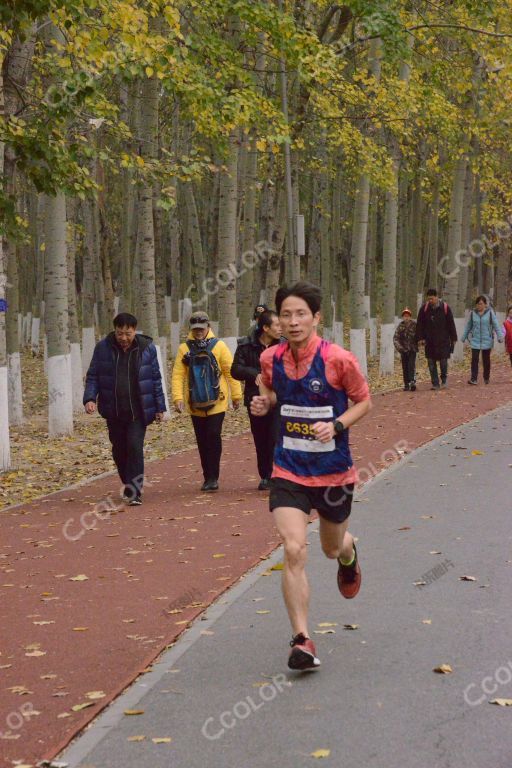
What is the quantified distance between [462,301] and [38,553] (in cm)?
2982

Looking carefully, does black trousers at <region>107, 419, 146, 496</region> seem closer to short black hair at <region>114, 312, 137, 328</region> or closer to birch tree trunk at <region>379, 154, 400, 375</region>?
short black hair at <region>114, 312, 137, 328</region>

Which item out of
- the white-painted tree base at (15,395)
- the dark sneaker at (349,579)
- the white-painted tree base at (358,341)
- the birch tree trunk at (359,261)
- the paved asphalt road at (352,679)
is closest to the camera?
the paved asphalt road at (352,679)

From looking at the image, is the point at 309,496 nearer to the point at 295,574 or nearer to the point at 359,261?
the point at 295,574

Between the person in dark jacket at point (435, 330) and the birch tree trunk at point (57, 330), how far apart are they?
8.93 meters

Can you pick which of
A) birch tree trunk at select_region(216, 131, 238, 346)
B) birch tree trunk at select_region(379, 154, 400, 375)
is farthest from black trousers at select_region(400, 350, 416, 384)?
birch tree trunk at select_region(379, 154, 400, 375)

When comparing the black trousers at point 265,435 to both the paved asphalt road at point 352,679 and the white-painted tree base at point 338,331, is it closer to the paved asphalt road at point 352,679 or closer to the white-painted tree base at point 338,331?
the paved asphalt road at point 352,679

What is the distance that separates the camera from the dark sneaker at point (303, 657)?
647cm

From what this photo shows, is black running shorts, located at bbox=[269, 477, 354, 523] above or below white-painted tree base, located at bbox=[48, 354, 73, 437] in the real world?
above

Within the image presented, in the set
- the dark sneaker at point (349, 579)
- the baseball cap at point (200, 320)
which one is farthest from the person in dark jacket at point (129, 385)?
the dark sneaker at point (349, 579)

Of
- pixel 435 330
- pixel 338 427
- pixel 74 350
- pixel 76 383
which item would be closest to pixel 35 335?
pixel 74 350

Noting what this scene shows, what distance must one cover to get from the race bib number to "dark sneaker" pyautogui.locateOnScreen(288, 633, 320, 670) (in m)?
1.04

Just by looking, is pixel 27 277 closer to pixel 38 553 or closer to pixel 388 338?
pixel 388 338

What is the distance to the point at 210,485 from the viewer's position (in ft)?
46.5

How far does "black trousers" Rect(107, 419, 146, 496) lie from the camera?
1355cm
